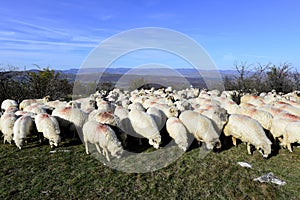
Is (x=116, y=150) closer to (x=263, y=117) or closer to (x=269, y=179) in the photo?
(x=269, y=179)

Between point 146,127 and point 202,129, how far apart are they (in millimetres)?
1793

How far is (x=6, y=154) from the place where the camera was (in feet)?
26.6

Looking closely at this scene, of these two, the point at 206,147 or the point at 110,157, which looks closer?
the point at 110,157

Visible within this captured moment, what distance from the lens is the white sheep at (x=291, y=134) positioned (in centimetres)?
768

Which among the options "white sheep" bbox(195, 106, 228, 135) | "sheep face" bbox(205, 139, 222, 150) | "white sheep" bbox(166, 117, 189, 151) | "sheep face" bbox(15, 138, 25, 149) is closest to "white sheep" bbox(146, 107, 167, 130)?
"white sheep" bbox(166, 117, 189, 151)

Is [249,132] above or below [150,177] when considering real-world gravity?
above

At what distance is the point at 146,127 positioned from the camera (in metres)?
8.45

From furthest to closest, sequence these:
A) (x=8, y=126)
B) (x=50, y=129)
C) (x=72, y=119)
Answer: (x=72, y=119) → (x=8, y=126) → (x=50, y=129)

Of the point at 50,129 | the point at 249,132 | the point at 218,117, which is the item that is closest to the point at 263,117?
the point at 249,132

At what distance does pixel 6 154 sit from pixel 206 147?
20.7 feet

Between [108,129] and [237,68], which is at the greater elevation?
[237,68]

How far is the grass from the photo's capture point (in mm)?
5613

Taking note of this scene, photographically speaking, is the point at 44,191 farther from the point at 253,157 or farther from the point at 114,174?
the point at 253,157

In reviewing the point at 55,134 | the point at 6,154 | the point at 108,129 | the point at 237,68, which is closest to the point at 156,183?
the point at 108,129
